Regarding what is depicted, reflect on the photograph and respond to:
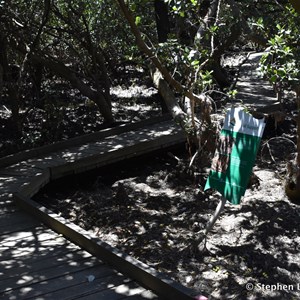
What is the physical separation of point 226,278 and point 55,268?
4.97 ft

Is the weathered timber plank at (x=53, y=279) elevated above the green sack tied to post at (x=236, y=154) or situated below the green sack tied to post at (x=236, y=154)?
below

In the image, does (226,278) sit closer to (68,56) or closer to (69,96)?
(68,56)

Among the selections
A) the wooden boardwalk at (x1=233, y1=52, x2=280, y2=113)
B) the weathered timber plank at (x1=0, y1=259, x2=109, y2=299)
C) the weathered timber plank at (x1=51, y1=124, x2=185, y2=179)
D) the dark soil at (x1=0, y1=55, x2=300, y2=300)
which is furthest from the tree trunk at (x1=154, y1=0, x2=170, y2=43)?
the weathered timber plank at (x1=0, y1=259, x2=109, y2=299)

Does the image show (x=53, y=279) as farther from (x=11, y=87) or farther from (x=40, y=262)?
(x=11, y=87)

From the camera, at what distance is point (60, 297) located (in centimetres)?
407

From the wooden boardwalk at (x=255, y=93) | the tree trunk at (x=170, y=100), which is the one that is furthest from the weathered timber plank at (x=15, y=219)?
the wooden boardwalk at (x=255, y=93)

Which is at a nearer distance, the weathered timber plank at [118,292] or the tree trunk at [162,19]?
the weathered timber plank at [118,292]

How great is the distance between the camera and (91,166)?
829 centimetres

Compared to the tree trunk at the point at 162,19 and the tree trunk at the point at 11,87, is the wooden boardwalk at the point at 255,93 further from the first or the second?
the tree trunk at the point at 11,87

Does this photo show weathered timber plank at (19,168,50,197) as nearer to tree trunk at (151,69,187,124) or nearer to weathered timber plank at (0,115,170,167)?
weathered timber plank at (0,115,170,167)

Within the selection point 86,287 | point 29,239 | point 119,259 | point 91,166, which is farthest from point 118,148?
point 86,287

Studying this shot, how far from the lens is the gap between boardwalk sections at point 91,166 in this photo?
4.25 meters

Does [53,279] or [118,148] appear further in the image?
[118,148]

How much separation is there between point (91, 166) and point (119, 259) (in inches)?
156
